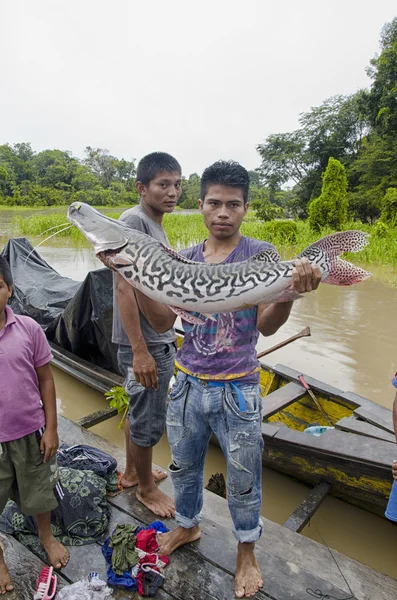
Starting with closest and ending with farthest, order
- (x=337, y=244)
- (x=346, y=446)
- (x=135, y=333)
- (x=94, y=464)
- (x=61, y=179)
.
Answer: (x=337, y=244) → (x=135, y=333) → (x=94, y=464) → (x=346, y=446) → (x=61, y=179)

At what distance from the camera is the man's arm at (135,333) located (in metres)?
2.17

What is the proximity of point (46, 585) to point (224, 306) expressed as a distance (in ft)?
5.25

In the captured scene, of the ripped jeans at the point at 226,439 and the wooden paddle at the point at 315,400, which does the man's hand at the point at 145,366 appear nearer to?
the ripped jeans at the point at 226,439

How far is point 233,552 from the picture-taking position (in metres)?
2.14

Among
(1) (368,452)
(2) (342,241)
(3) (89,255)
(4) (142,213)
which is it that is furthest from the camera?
(3) (89,255)

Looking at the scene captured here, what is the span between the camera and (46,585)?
189cm

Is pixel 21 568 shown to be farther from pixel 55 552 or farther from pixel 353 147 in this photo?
pixel 353 147

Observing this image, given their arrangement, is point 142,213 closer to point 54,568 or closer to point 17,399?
point 17,399

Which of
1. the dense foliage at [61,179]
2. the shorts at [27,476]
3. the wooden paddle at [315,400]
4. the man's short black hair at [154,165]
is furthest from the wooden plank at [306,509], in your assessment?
the dense foliage at [61,179]

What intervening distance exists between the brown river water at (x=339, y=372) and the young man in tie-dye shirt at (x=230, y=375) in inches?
59.1

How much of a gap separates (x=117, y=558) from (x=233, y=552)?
612 mm

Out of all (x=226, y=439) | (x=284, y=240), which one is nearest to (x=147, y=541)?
(x=226, y=439)

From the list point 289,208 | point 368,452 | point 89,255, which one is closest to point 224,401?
point 368,452

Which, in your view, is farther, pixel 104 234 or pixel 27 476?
pixel 27 476
